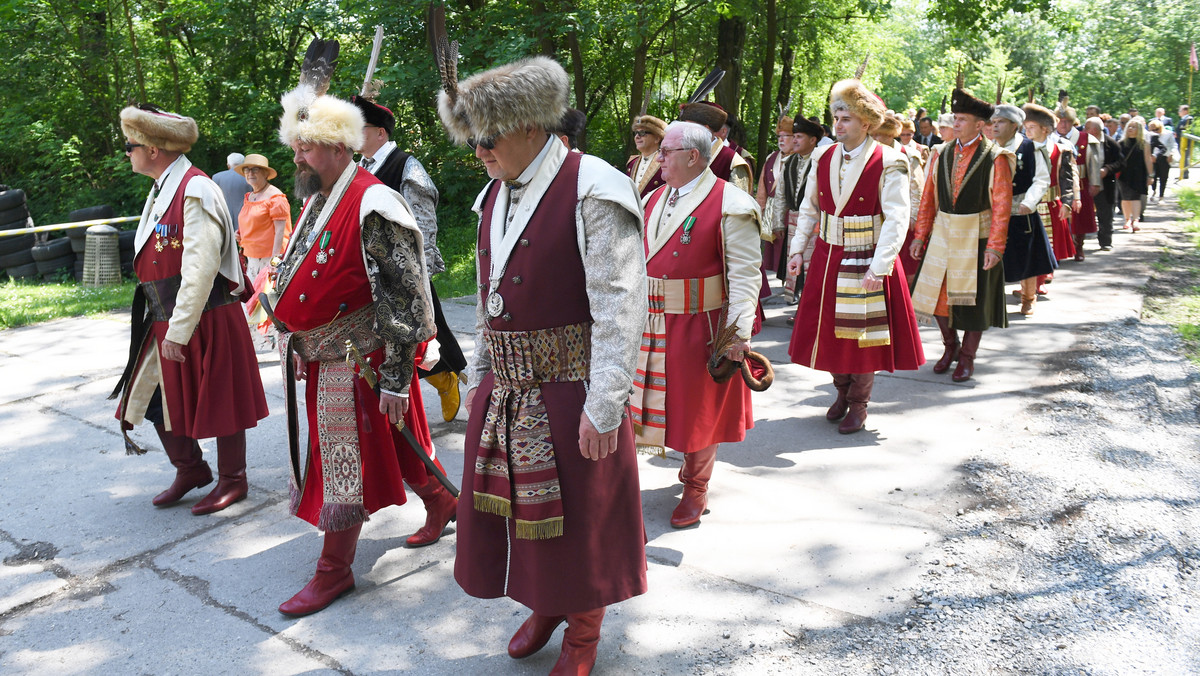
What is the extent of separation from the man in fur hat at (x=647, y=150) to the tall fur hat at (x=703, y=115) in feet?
1.00

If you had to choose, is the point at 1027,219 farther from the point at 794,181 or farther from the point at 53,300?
the point at 53,300

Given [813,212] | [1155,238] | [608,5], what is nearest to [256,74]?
[608,5]

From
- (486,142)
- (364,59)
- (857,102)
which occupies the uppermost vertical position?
(364,59)

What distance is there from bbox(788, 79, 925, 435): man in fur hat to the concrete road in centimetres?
45

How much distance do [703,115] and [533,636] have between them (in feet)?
12.7

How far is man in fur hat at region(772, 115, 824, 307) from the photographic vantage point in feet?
25.3

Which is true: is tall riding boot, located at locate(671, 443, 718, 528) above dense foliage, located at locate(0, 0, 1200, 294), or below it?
below

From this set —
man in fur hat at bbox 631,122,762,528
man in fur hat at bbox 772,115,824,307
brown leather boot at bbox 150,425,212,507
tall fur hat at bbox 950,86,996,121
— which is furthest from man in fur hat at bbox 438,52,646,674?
man in fur hat at bbox 772,115,824,307

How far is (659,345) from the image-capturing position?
424 cm

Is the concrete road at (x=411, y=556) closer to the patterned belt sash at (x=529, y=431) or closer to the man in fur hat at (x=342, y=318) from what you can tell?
the man in fur hat at (x=342, y=318)

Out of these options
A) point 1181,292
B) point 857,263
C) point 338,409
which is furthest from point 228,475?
point 1181,292

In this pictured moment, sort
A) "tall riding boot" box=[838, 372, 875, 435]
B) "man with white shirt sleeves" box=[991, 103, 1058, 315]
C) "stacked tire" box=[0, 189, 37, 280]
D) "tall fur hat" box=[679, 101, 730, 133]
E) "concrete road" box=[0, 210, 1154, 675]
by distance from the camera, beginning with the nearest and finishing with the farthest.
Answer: "concrete road" box=[0, 210, 1154, 675]
"tall riding boot" box=[838, 372, 875, 435]
"tall fur hat" box=[679, 101, 730, 133]
"man with white shirt sleeves" box=[991, 103, 1058, 315]
"stacked tire" box=[0, 189, 37, 280]

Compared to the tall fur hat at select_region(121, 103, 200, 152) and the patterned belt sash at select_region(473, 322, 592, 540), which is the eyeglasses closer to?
the patterned belt sash at select_region(473, 322, 592, 540)

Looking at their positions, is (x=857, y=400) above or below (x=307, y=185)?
below
